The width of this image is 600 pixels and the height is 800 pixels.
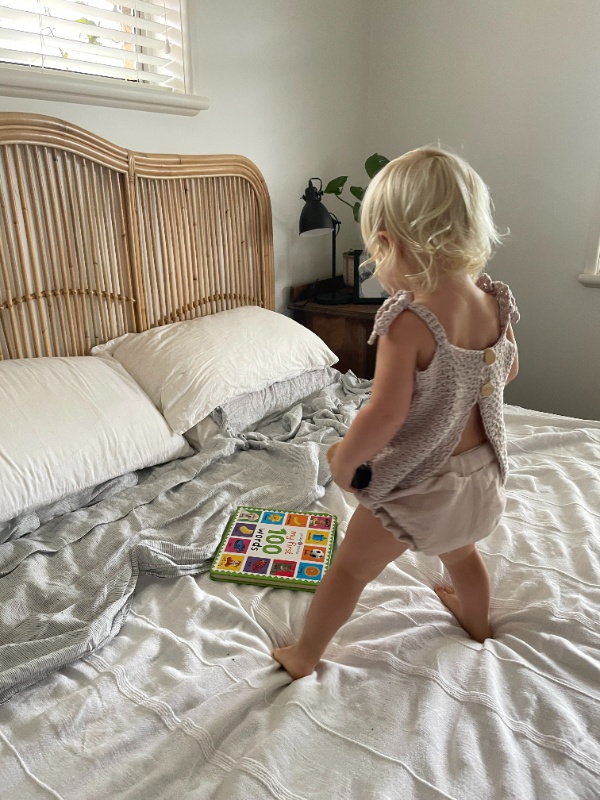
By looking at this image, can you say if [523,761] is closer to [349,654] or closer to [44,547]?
[349,654]

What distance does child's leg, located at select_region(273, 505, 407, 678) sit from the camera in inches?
36.5

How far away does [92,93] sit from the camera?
5.24ft

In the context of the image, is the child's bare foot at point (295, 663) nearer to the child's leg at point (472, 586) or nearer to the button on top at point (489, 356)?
the child's leg at point (472, 586)

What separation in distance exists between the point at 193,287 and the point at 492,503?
1.37 meters

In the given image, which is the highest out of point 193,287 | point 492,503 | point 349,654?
point 193,287

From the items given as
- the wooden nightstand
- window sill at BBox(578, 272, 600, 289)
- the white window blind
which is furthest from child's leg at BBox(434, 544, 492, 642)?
window sill at BBox(578, 272, 600, 289)

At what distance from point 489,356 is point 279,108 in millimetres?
1756

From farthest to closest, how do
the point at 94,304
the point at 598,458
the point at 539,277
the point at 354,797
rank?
1. the point at 539,277
2. the point at 94,304
3. the point at 598,458
4. the point at 354,797

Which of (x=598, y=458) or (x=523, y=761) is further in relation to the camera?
(x=598, y=458)

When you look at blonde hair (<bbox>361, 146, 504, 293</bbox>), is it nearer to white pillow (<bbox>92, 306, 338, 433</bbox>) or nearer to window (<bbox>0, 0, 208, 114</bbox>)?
white pillow (<bbox>92, 306, 338, 433</bbox>)

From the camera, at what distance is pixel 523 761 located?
761 millimetres

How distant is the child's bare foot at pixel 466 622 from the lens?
102 centimetres

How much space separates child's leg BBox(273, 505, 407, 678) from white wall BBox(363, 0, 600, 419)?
1.84 meters

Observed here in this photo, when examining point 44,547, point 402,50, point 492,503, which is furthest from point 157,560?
point 402,50
